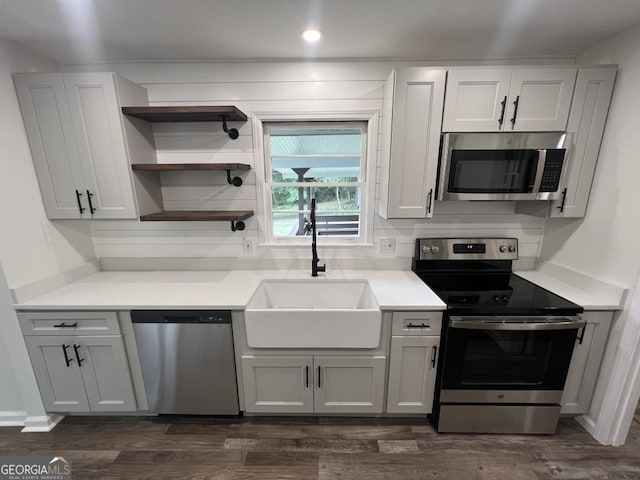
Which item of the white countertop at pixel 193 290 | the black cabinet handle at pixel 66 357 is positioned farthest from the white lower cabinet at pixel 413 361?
the black cabinet handle at pixel 66 357

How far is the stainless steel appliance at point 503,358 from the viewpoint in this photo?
150cm

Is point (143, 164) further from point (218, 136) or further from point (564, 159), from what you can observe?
point (564, 159)

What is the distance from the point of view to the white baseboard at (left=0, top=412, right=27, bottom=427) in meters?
1.77

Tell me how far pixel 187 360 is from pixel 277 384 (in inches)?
23.8

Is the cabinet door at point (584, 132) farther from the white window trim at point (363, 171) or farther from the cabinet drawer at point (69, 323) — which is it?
the cabinet drawer at point (69, 323)

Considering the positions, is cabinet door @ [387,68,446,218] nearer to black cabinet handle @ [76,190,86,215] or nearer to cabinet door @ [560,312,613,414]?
cabinet door @ [560,312,613,414]

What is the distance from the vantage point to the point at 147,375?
1689 millimetres

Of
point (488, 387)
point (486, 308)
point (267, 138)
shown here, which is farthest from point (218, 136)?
point (488, 387)

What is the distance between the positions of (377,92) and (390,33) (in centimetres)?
38

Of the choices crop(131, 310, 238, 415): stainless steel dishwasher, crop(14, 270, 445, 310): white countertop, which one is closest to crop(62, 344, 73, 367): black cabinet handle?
crop(14, 270, 445, 310): white countertop

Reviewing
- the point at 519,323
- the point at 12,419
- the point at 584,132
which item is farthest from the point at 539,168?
the point at 12,419

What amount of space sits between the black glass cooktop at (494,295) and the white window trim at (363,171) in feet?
2.02

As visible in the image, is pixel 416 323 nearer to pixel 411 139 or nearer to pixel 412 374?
pixel 412 374

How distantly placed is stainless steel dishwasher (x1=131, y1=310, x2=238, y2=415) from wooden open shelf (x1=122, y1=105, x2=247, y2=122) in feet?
4.14
